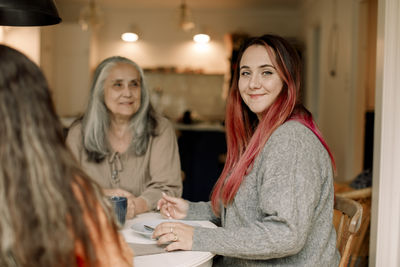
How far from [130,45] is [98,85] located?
265 inches

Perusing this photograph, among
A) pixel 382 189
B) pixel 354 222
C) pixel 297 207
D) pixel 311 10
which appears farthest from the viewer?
pixel 311 10

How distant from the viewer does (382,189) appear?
75.2 inches

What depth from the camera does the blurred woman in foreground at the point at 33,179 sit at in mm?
793

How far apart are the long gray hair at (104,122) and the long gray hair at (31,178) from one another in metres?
1.40

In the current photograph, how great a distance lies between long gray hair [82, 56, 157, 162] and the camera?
2.23 m

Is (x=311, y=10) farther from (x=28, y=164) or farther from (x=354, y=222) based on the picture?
(x=28, y=164)

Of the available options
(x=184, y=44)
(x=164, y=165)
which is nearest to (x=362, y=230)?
(x=164, y=165)

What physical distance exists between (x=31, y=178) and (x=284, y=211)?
2.46 feet

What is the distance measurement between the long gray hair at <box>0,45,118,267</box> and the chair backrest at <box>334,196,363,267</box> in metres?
1.08

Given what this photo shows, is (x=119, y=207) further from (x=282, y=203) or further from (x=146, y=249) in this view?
(x=282, y=203)

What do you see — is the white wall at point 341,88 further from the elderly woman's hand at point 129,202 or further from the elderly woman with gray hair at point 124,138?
the elderly woman's hand at point 129,202

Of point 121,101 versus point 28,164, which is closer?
point 28,164

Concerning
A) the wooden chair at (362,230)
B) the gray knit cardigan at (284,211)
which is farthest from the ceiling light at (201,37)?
the gray knit cardigan at (284,211)

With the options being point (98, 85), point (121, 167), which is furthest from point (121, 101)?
point (121, 167)
